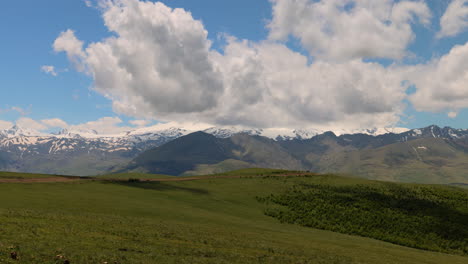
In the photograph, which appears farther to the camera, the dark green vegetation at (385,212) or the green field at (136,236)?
the dark green vegetation at (385,212)

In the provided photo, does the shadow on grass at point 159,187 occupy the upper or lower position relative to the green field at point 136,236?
upper

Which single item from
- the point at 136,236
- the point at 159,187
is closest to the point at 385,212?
the point at 159,187

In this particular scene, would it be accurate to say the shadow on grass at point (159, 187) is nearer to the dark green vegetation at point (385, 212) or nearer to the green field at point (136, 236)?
the green field at point (136, 236)

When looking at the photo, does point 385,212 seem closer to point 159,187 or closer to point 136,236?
point 159,187

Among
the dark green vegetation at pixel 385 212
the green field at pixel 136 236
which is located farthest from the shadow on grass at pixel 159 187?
the dark green vegetation at pixel 385 212

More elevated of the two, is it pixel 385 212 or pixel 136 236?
pixel 136 236

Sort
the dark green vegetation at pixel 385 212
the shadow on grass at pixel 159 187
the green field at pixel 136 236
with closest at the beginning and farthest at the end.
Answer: the green field at pixel 136 236
the dark green vegetation at pixel 385 212
the shadow on grass at pixel 159 187

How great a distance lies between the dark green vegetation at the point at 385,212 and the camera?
61.1m

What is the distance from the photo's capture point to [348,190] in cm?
9038

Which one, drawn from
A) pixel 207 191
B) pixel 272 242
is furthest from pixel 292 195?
pixel 272 242

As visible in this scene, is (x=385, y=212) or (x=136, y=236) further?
(x=385, y=212)

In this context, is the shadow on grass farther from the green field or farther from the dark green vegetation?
the dark green vegetation

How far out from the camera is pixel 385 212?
73188 millimetres

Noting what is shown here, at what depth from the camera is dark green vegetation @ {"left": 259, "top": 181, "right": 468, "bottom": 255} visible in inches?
2405
